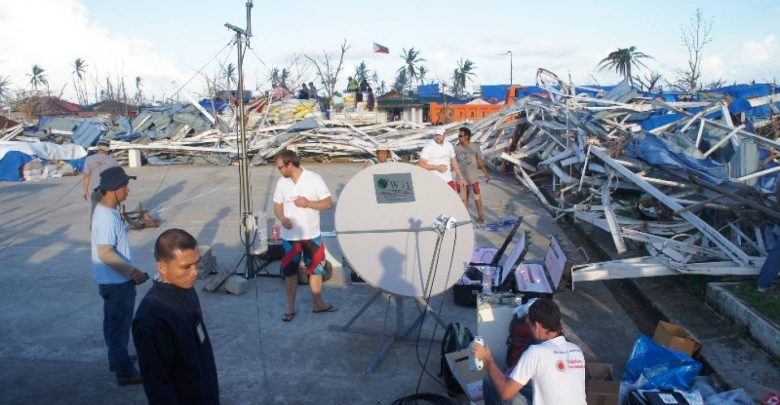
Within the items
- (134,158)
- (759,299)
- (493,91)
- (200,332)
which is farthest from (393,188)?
(493,91)

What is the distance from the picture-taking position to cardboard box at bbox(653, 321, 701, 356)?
4156mm

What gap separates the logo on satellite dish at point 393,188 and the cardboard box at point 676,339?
7.68ft

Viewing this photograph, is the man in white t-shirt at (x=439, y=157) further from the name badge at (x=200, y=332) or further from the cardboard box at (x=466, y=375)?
the name badge at (x=200, y=332)

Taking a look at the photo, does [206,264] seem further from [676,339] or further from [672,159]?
[672,159]

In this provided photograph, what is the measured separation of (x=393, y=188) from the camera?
4.71 metres

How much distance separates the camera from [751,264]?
17.5ft

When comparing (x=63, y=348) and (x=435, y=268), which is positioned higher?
(x=435, y=268)

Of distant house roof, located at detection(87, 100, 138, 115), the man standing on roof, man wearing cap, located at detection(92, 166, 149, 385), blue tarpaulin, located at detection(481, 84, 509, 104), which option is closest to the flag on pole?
blue tarpaulin, located at detection(481, 84, 509, 104)

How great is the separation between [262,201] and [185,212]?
68.5 inches

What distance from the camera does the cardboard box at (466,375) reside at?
385cm

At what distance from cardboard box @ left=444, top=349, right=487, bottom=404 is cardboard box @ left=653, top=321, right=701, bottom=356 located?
62.2 inches

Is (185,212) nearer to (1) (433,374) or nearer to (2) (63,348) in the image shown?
(2) (63,348)

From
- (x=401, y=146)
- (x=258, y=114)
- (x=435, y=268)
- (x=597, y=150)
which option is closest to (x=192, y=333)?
(x=435, y=268)

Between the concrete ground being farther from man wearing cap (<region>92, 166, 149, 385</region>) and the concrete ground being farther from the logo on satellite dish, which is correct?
the logo on satellite dish
